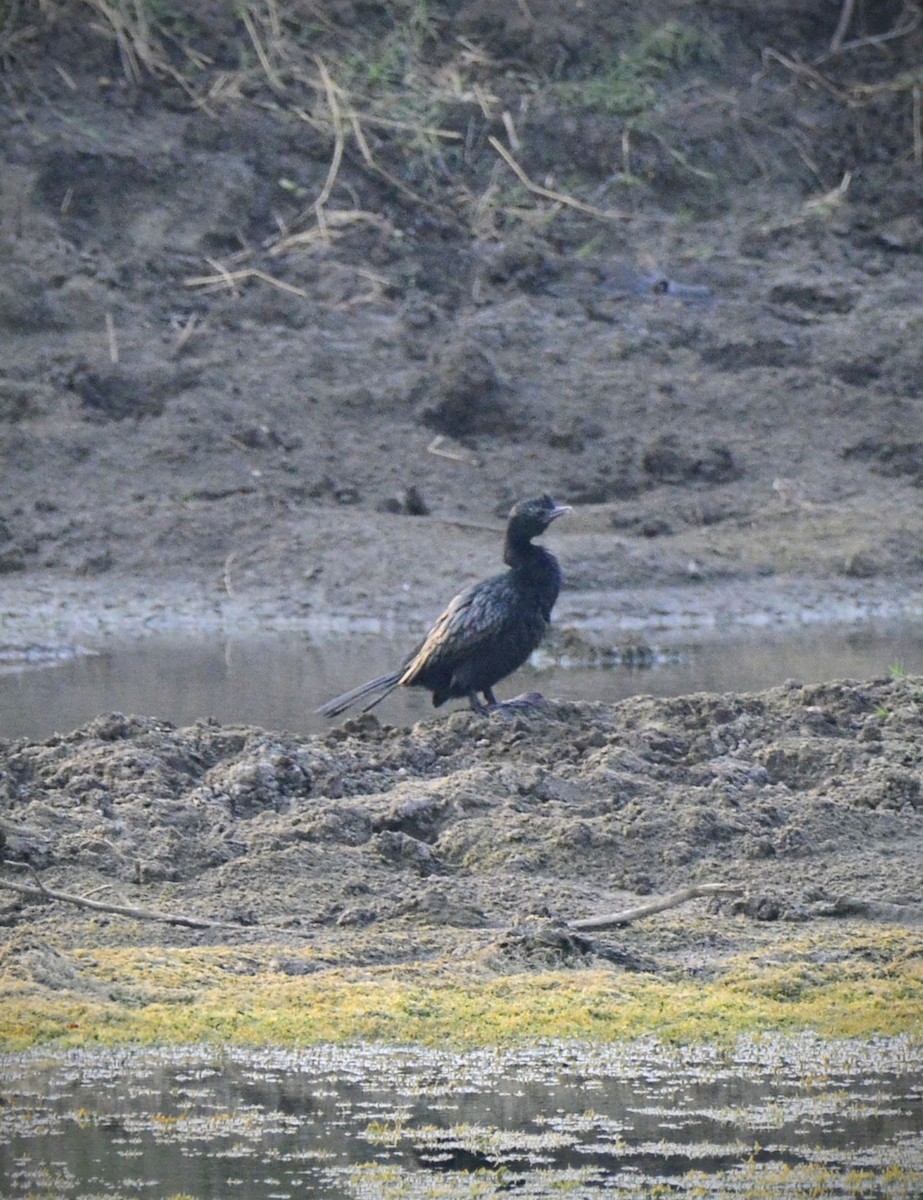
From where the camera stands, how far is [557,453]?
14.1m

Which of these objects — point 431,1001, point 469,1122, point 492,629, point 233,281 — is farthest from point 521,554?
point 233,281

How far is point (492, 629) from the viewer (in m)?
8.57

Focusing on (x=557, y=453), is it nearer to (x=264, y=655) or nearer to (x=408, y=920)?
(x=264, y=655)

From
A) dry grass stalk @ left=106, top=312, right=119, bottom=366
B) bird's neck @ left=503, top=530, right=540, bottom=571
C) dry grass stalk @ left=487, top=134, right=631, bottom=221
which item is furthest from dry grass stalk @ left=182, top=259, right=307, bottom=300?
bird's neck @ left=503, top=530, right=540, bottom=571

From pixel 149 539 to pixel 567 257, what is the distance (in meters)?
4.28

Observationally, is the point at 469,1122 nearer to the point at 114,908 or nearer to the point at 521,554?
the point at 114,908

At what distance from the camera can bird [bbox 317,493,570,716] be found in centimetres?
860

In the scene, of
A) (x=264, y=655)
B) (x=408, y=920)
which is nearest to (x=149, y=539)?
(x=264, y=655)

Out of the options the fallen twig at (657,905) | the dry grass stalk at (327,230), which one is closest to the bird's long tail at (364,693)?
the fallen twig at (657,905)

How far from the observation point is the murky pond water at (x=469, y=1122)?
418 centimetres

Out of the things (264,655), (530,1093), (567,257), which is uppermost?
(567,257)

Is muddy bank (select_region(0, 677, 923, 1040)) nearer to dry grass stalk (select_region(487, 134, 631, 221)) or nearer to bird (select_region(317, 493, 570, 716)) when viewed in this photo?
bird (select_region(317, 493, 570, 716))

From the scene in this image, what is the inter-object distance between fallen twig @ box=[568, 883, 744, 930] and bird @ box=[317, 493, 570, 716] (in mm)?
2347

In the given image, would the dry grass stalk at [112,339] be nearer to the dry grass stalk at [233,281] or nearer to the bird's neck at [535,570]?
the dry grass stalk at [233,281]
